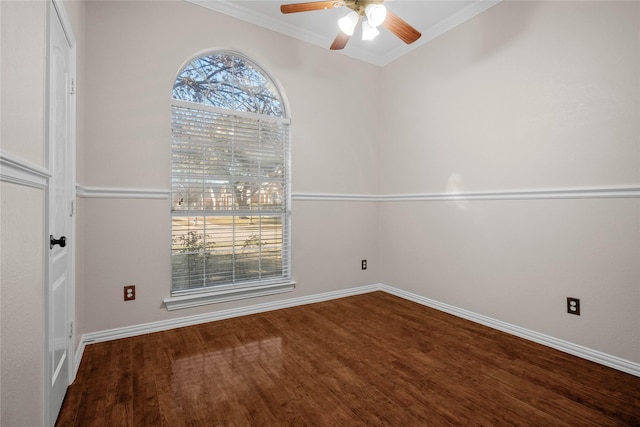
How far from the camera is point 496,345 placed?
2137 mm

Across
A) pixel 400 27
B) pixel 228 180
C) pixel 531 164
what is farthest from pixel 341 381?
pixel 400 27

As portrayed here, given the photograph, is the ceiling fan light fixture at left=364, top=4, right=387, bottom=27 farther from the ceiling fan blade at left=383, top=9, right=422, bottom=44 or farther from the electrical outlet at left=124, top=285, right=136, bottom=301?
the electrical outlet at left=124, top=285, right=136, bottom=301

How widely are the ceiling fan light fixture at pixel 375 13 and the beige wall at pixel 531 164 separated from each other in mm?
1187

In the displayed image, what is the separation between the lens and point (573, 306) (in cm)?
203

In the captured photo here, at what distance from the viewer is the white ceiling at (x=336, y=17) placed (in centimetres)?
257

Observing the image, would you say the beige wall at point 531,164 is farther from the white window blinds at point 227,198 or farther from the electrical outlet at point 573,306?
the white window blinds at point 227,198

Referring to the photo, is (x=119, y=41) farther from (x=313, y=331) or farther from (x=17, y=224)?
(x=313, y=331)

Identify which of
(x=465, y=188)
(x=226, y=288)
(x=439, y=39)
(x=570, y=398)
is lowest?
(x=570, y=398)

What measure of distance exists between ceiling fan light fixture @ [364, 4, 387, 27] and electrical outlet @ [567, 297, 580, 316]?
86.6 inches

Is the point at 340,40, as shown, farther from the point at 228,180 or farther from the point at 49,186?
the point at 49,186

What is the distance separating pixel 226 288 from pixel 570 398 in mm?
2380

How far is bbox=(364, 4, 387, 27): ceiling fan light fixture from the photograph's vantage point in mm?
1833

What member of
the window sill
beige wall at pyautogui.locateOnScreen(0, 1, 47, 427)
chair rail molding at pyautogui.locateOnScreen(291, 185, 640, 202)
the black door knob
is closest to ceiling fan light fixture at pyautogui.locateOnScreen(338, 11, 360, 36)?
chair rail molding at pyautogui.locateOnScreen(291, 185, 640, 202)

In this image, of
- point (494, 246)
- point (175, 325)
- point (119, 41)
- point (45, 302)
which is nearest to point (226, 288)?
point (175, 325)
